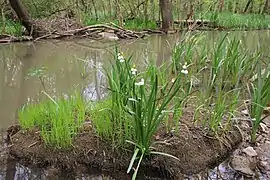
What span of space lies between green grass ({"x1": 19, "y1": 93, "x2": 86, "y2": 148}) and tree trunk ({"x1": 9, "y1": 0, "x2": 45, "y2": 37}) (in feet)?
22.8

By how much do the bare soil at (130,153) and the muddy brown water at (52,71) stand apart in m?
0.09

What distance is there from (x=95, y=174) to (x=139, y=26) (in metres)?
9.95

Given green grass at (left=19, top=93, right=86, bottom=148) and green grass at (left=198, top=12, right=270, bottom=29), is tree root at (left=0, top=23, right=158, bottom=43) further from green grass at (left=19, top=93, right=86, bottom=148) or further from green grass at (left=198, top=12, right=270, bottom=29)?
green grass at (left=19, top=93, right=86, bottom=148)

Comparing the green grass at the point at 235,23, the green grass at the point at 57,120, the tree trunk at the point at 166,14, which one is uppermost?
the tree trunk at the point at 166,14

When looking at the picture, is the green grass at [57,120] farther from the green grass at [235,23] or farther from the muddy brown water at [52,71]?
the green grass at [235,23]

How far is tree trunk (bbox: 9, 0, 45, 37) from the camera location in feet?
30.4

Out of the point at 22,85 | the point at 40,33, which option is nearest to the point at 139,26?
the point at 40,33

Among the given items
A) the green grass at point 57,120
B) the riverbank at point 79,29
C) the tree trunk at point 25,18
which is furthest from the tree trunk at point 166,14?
the green grass at point 57,120

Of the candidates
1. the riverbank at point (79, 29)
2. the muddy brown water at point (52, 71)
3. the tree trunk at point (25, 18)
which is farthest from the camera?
the riverbank at point (79, 29)

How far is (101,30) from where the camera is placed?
10375 mm

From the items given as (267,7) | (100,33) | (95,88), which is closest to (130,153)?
(95,88)

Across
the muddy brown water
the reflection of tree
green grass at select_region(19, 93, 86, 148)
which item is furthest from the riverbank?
green grass at select_region(19, 93, 86, 148)

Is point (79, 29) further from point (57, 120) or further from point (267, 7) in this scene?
point (267, 7)

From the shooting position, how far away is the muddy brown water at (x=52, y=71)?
2703 millimetres
